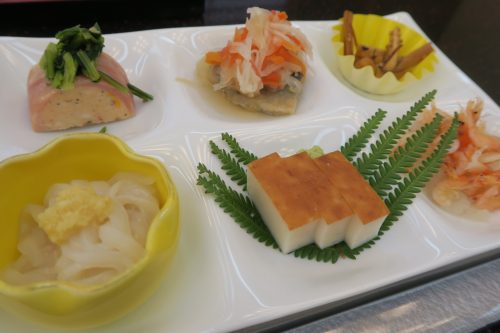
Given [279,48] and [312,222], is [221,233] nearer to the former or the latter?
[312,222]

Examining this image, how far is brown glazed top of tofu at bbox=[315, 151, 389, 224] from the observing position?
108 centimetres

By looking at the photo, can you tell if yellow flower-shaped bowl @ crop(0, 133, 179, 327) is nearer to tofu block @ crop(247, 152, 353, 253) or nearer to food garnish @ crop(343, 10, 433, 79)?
tofu block @ crop(247, 152, 353, 253)

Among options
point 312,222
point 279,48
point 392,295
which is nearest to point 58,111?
point 279,48

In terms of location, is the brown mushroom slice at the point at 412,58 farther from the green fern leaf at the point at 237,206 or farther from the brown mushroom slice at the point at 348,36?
the green fern leaf at the point at 237,206

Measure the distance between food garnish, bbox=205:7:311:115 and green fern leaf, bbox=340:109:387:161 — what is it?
12.9 inches

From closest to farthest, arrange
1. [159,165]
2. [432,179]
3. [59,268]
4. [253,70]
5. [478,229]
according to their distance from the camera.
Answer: [59,268]
[159,165]
[478,229]
[432,179]
[253,70]

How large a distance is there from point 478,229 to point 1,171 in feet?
4.58

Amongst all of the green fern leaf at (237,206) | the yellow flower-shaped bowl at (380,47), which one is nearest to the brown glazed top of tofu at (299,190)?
the green fern leaf at (237,206)

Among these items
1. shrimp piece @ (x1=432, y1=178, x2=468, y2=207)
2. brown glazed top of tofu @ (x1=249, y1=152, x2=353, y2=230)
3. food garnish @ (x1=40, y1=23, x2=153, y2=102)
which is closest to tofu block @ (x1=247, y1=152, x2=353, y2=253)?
brown glazed top of tofu @ (x1=249, y1=152, x2=353, y2=230)

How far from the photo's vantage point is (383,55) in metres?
1.94

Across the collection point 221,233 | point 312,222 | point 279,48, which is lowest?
point 221,233

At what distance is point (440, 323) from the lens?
3.87 ft

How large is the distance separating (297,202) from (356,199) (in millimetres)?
168

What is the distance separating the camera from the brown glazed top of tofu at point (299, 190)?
3.47ft
